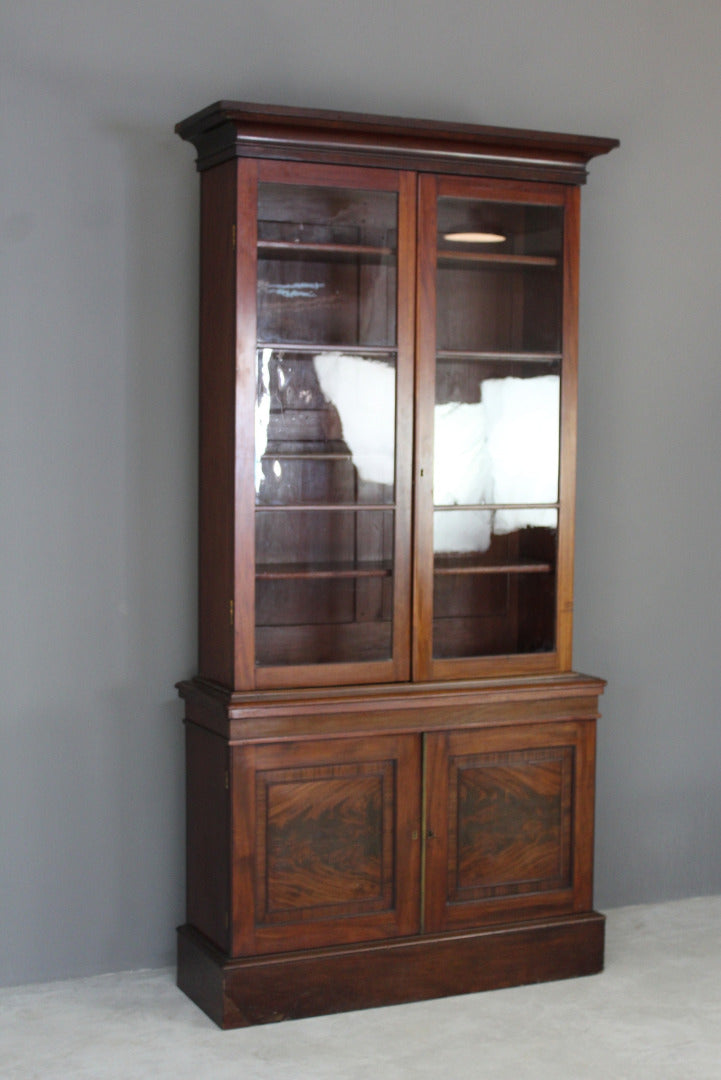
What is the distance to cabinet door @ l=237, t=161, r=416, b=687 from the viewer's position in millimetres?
3445

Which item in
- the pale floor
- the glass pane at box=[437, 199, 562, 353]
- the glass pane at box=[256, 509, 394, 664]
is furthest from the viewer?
the glass pane at box=[437, 199, 562, 353]

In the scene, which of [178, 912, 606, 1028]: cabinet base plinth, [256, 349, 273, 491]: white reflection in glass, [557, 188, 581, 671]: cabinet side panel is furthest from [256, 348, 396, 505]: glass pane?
[178, 912, 606, 1028]: cabinet base plinth

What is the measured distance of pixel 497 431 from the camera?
3721 mm

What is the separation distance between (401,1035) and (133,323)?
201cm

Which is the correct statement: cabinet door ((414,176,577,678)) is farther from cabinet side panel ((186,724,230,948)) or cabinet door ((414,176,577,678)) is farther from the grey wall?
cabinet side panel ((186,724,230,948))

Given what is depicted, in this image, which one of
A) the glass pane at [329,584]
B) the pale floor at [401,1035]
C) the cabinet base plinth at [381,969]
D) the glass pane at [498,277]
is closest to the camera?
the pale floor at [401,1035]

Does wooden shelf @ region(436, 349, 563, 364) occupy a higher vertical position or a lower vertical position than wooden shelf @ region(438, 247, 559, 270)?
lower

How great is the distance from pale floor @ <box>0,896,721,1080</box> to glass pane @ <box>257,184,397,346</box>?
5.83 ft

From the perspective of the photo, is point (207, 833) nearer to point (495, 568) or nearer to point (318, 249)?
point (495, 568)

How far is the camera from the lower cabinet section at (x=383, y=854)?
3.40m

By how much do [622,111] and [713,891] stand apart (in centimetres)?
259

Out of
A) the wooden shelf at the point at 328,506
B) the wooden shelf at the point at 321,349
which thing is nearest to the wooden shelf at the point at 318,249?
the wooden shelf at the point at 321,349

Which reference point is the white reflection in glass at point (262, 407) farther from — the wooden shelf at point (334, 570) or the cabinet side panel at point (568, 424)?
the cabinet side panel at point (568, 424)

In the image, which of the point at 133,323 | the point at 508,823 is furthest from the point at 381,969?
the point at 133,323
